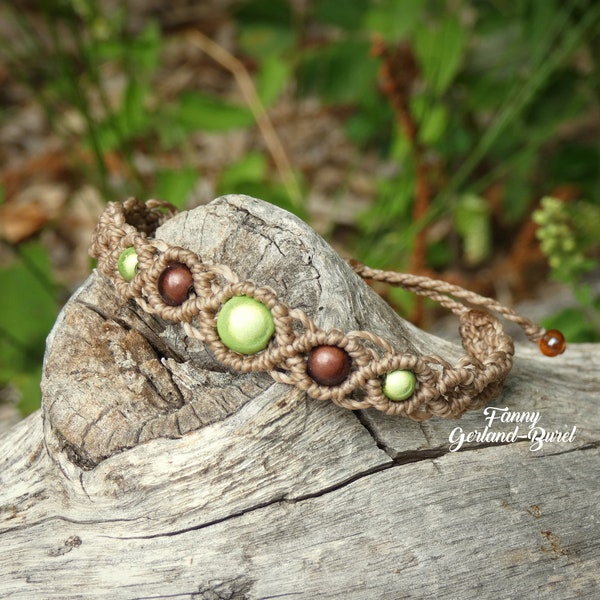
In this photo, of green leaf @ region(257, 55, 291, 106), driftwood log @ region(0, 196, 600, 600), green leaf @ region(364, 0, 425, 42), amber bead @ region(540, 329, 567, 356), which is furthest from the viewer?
green leaf @ region(257, 55, 291, 106)

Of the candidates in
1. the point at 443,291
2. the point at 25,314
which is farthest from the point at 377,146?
the point at 443,291

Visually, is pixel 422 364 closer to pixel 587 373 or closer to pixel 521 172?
pixel 587 373

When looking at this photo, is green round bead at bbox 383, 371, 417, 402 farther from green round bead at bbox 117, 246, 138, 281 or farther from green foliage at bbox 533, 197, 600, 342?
green foliage at bbox 533, 197, 600, 342

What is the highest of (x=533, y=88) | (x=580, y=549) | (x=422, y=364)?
(x=533, y=88)

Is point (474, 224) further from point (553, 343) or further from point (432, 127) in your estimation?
point (553, 343)

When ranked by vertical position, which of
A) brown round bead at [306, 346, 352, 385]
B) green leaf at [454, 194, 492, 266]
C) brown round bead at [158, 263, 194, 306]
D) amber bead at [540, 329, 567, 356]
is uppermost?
brown round bead at [158, 263, 194, 306]

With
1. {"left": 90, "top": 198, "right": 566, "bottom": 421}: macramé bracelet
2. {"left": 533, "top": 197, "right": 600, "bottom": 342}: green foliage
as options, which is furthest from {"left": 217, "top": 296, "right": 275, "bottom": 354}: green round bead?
{"left": 533, "top": 197, "right": 600, "bottom": 342}: green foliage

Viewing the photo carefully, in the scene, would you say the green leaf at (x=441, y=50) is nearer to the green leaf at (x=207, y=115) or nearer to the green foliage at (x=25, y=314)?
the green leaf at (x=207, y=115)

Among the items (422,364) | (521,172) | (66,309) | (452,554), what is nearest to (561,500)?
(452,554)
